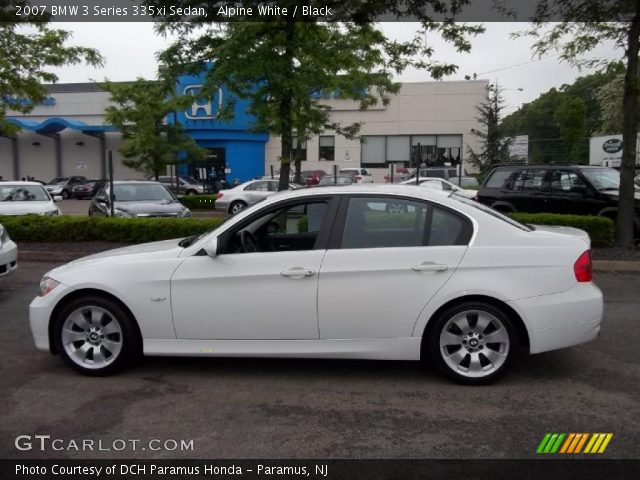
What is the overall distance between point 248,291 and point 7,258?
5033mm

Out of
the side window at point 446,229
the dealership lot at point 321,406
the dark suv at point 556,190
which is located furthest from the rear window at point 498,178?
the side window at point 446,229

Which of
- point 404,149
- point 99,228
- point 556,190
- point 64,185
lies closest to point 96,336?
point 99,228

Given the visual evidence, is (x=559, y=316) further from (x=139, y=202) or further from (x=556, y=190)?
(x=139, y=202)

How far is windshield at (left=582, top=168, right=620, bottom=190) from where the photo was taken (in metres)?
12.0

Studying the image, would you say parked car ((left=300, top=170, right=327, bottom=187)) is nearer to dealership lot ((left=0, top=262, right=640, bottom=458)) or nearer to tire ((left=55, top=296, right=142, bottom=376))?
dealership lot ((left=0, top=262, right=640, bottom=458))

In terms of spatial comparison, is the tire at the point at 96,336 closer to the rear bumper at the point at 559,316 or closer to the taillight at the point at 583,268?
the rear bumper at the point at 559,316

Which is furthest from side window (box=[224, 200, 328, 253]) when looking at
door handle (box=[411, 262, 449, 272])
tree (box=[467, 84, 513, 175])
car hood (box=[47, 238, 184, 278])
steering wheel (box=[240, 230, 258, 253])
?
tree (box=[467, 84, 513, 175])

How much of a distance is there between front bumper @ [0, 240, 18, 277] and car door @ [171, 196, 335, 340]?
176 inches

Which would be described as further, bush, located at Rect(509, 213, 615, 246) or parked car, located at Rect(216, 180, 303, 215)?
parked car, located at Rect(216, 180, 303, 215)

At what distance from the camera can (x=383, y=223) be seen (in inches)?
191

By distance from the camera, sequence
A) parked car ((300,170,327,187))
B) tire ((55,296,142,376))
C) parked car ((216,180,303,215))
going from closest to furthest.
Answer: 1. tire ((55,296,142,376))
2. parked car ((216,180,303,215))
3. parked car ((300,170,327,187))

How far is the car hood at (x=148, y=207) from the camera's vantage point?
45.7 feet

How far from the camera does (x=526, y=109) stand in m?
93.4

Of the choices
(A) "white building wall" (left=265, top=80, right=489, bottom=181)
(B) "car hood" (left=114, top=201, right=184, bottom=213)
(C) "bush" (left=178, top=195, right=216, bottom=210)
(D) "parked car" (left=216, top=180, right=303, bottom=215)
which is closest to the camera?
(B) "car hood" (left=114, top=201, right=184, bottom=213)
